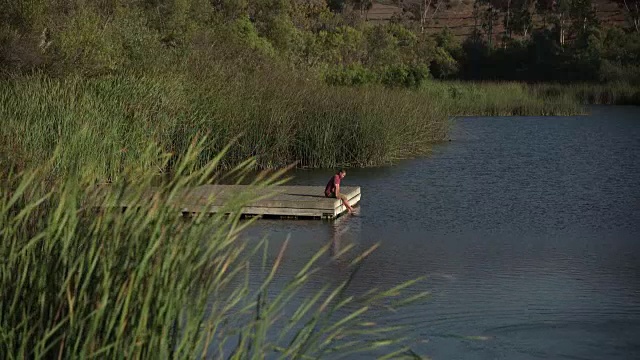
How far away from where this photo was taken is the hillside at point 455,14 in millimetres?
94812

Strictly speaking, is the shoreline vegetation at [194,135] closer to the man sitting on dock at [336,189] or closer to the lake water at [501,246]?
the lake water at [501,246]

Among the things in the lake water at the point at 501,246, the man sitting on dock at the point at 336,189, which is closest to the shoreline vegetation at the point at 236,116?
the lake water at the point at 501,246

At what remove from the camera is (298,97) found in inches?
866

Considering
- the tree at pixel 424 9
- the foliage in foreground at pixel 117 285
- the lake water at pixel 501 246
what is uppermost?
the foliage in foreground at pixel 117 285

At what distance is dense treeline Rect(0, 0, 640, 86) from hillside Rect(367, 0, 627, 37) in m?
4.92

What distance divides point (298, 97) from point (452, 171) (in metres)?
3.26

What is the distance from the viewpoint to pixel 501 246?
42.8 ft

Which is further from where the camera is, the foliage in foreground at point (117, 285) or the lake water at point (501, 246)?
the lake water at point (501, 246)

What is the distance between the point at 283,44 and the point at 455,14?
6530cm

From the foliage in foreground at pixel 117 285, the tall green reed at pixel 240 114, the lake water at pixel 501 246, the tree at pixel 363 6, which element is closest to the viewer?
the foliage in foreground at pixel 117 285

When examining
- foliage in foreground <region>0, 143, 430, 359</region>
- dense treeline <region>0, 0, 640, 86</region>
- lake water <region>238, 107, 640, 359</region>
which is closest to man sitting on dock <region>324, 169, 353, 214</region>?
lake water <region>238, 107, 640, 359</region>

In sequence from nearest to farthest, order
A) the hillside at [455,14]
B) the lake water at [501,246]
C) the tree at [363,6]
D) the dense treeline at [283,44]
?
the lake water at [501,246], the dense treeline at [283,44], the hillside at [455,14], the tree at [363,6]

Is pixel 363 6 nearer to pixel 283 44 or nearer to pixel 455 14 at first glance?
pixel 455 14

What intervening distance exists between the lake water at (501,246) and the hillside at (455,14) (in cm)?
7081
